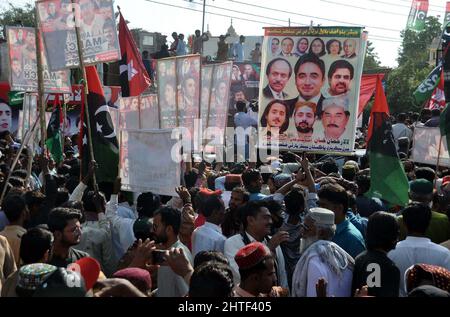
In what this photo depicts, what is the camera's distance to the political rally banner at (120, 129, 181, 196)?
6.54 m

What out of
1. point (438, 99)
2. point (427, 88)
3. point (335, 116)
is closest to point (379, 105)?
point (335, 116)

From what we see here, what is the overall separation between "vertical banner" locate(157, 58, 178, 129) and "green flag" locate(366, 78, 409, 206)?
9.05ft

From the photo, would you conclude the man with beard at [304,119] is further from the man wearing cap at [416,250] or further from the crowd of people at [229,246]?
the man wearing cap at [416,250]

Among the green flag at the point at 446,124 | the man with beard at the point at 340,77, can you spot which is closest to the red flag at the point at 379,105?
the man with beard at the point at 340,77

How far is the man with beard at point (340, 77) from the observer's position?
829 cm

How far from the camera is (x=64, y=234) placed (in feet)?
16.4

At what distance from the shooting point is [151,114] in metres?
10.3

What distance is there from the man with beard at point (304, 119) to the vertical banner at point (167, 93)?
174 centimetres

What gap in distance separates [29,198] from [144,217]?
125 centimetres

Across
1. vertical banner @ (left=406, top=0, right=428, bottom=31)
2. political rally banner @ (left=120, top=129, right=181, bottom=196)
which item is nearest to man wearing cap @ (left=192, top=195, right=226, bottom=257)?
political rally banner @ (left=120, top=129, right=181, bottom=196)

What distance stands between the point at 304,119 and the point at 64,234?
4.25 meters

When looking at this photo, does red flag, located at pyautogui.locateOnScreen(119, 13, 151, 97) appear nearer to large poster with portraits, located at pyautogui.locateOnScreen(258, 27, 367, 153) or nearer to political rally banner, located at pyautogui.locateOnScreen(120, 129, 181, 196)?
large poster with portraits, located at pyautogui.locateOnScreen(258, 27, 367, 153)
